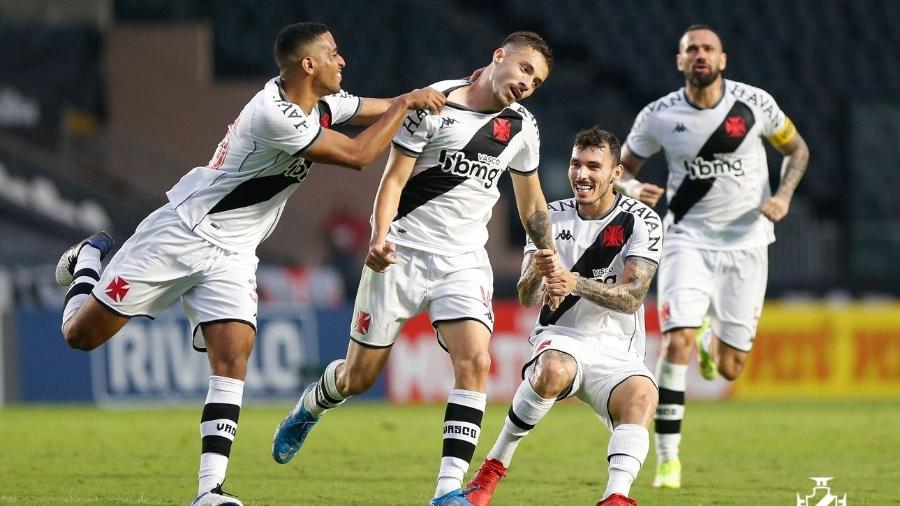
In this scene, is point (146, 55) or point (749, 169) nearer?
point (749, 169)

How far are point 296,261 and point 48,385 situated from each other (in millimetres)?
5984

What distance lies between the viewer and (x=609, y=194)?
809 centimetres

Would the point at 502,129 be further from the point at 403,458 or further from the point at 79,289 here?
the point at 403,458

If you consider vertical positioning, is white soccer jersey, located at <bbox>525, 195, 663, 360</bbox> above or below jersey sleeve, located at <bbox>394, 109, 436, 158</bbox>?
below

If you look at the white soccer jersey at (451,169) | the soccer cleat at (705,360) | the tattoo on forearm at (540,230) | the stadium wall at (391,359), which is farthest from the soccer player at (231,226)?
the stadium wall at (391,359)

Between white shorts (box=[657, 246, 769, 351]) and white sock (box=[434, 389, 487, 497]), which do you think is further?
white shorts (box=[657, 246, 769, 351])

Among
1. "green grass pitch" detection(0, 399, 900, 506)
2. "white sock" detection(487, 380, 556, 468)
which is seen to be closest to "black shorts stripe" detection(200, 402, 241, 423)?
"green grass pitch" detection(0, 399, 900, 506)

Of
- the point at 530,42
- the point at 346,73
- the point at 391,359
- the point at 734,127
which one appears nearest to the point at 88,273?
the point at 530,42

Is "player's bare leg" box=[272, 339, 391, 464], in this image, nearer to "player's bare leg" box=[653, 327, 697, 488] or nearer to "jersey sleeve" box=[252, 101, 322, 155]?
"jersey sleeve" box=[252, 101, 322, 155]

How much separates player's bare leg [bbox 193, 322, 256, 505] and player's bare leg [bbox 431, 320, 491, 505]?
3.44 feet

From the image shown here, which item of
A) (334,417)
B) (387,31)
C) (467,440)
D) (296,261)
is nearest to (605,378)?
(467,440)

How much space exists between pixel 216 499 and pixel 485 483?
4.56ft

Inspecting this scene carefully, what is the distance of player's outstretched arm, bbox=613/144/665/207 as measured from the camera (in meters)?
9.25

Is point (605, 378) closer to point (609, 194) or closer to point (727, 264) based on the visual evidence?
point (609, 194)
